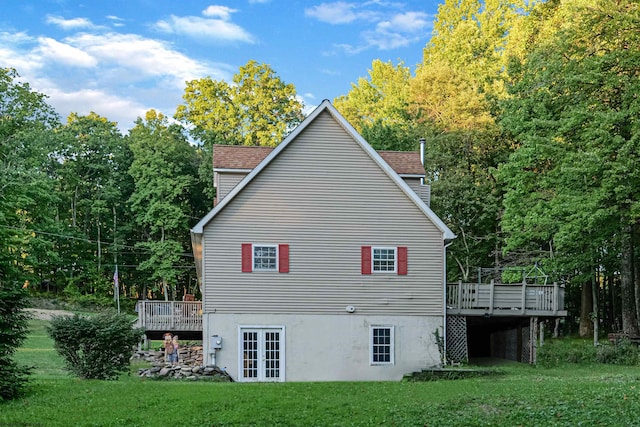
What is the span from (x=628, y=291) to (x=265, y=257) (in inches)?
550

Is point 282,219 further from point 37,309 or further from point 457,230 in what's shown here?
point 37,309

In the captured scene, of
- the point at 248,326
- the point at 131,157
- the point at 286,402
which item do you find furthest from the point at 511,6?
the point at 286,402

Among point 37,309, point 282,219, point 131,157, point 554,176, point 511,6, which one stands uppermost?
point 511,6

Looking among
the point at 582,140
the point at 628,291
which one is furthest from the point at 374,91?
the point at 628,291

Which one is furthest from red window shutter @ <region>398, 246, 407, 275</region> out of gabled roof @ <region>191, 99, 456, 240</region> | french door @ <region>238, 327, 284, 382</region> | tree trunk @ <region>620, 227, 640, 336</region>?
tree trunk @ <region>620, 227, 640, 336</region>

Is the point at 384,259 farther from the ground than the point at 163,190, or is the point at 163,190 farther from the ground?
the point at 163,190

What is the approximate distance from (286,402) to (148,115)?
45810 millimetres

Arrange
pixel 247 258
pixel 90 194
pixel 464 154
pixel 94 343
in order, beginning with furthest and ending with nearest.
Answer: pixel 90 194 → pixel 464 154 → pixel 247 258 → pixel 94 343

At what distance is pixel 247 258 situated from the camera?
24.6 metres

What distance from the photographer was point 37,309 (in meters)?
49.4

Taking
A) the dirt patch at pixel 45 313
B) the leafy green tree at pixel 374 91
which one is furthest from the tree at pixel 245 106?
the dirt patch at pixel 45 313

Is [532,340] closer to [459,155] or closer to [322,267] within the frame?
[322,267]

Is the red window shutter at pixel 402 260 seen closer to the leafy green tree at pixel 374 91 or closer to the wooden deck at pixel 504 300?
the wooden deck at pixel 504 300

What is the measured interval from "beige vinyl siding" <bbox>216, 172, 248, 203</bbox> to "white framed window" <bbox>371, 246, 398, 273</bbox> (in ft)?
17.3
